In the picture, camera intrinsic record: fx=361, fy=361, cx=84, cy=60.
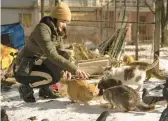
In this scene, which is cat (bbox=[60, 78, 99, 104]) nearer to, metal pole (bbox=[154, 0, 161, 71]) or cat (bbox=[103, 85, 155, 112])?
cat (bbox=[103, 85, 155, 112])

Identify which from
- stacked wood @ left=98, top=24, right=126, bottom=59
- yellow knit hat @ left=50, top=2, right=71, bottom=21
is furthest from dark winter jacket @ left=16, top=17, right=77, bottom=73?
stacked wood @ left=98, top=24, right=126, bottom=59

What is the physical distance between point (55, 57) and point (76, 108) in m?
0.94

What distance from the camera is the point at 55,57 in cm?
399

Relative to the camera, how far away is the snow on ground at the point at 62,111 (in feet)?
13.6

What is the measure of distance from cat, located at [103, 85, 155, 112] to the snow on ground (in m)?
0.06

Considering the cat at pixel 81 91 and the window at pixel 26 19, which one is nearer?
the cat at pixel 81 91

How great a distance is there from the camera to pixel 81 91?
4.64 meters

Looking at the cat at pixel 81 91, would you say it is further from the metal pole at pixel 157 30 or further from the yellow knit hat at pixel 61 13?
the metal pole at pixel 157 30

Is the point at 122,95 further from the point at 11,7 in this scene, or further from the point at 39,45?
the point at 11,7

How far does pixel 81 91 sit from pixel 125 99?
2.19ft

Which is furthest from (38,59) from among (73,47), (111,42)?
(111,42)

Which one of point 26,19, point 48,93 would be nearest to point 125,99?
point 48,93

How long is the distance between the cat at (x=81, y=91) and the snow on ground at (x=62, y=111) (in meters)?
0.11

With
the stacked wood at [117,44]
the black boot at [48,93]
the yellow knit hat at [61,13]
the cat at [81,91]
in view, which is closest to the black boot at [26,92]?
the black boot at [48,93]
